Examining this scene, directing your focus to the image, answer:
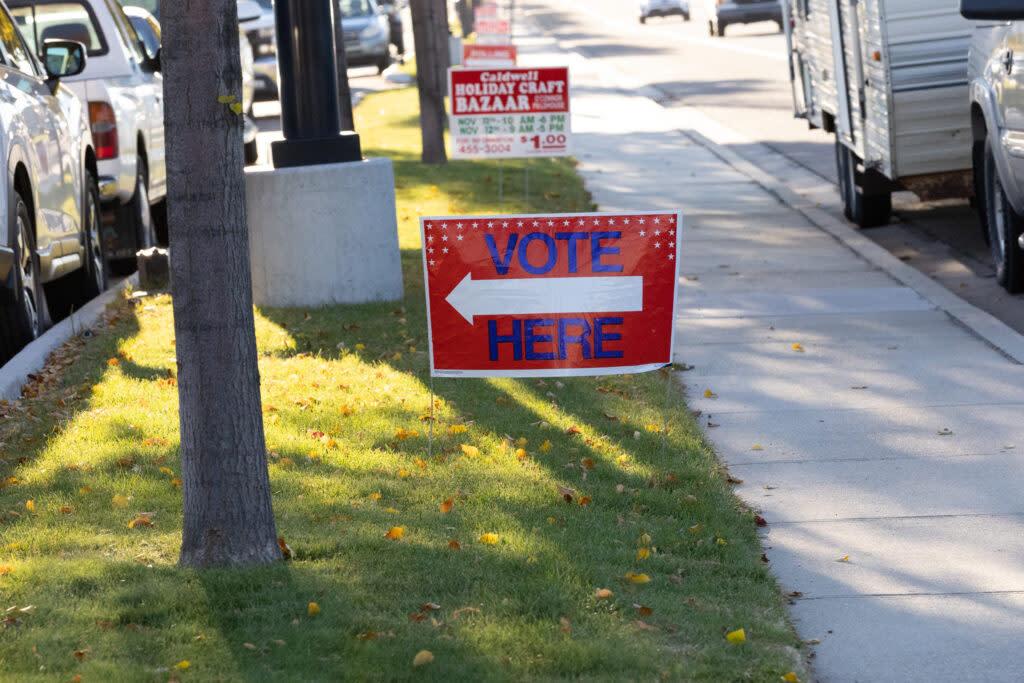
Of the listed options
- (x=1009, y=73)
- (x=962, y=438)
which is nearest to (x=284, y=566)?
(x=962, y=438)

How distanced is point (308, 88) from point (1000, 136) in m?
4.27

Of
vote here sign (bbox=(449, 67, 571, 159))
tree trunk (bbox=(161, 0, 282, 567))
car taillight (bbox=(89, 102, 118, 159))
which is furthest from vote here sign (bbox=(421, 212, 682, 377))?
vote here sign (bbox=(449, 67, 571, 159))

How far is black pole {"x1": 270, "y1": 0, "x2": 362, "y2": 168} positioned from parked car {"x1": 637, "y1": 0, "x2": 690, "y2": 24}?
5277cm

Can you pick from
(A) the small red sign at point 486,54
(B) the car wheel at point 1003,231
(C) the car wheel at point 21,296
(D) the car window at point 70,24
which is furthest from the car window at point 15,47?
(A) the small red sign at point 486,54

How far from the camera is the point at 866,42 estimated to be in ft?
36.5

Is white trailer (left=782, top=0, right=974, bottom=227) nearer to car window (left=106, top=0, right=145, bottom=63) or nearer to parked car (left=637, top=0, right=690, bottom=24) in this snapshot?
car window (left=106, top=0, right=145, bottom=63)

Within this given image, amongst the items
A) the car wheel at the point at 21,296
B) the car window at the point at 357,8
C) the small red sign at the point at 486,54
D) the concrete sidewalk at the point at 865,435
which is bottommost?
the concrete sidewalk at the point at 865,435

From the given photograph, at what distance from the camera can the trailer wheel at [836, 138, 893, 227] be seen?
1269 cm

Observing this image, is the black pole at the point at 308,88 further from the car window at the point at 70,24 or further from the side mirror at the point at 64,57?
the car window at the point at 70,24

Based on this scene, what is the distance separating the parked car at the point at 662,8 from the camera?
6053 cm

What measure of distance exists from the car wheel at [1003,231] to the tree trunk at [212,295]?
19.5 feet

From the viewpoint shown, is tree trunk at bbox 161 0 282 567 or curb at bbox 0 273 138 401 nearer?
tree trunk at bbox 161 0 282 567

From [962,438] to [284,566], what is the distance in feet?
11.1

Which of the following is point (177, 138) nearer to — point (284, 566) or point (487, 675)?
point (284, 566)
